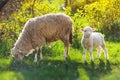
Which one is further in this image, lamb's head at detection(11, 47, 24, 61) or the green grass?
lamb's head at detection(11, 47, 24, 61)

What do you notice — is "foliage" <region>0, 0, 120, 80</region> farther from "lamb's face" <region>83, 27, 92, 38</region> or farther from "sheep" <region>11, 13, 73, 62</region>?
"lamb's face" <region>83, 27, 92, 38</region>

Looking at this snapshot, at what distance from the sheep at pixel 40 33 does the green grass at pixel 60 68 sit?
43 centimetres

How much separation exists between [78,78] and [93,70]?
3.66 ft

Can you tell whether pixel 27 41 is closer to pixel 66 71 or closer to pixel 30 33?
pixel 30 33

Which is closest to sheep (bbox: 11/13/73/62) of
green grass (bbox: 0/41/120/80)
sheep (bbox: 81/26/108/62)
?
green grass (bbox: 0/41/120/80)

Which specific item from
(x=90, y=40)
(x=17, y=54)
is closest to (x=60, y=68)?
(x=90, y=40)

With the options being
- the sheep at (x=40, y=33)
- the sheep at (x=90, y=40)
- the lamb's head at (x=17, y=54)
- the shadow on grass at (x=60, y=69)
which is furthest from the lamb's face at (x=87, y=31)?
the lamb's head at (x=17, y=54)

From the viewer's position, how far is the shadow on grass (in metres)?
12.6

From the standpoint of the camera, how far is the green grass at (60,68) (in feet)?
41.3

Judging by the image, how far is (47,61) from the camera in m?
14.9

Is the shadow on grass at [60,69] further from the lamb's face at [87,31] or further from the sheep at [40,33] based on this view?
the lamb's face at [87,31]

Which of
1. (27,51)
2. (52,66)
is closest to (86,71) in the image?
(52,66)

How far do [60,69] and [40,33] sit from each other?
7.18ft

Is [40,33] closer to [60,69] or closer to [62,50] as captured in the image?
[62,50]
